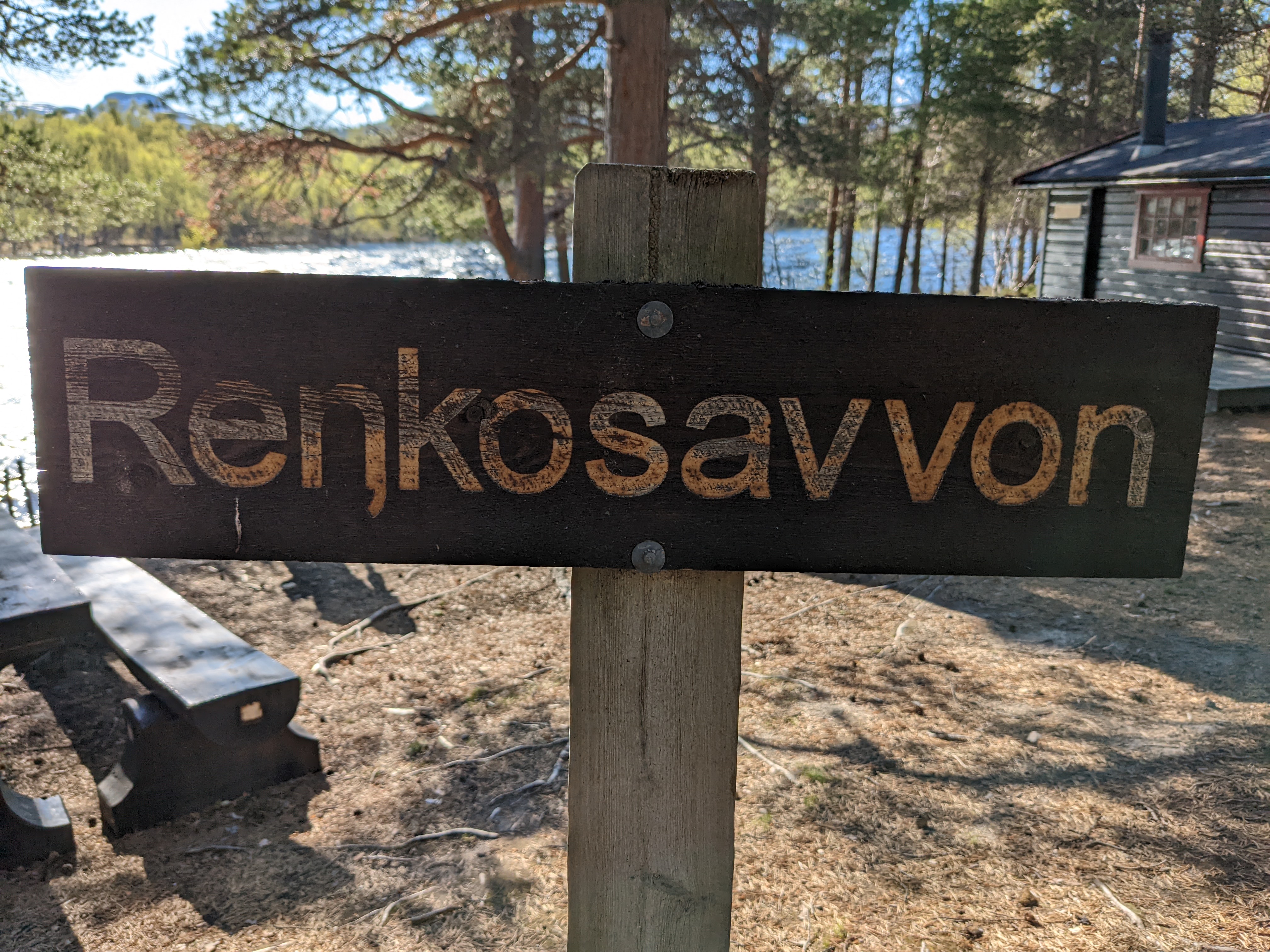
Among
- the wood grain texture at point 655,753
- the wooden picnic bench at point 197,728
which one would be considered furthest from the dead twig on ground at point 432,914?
the wood grain texture at point 655,753

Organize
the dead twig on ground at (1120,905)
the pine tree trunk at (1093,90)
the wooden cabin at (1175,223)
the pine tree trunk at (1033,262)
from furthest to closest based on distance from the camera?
the pine tree trunk at (1033,262)
the pine tree trunk at (1093,90)
the wooden cabin at (1175,223)
the dead twig on ground at (1120,905)

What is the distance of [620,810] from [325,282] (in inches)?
32.8

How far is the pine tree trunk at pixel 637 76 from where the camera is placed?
830 centimetres

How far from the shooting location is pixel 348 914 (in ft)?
10.4

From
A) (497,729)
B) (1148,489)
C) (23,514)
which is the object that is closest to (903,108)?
(23,514)

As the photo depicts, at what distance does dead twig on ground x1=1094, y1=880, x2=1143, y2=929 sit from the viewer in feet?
9.62

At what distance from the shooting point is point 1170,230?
14586 mm

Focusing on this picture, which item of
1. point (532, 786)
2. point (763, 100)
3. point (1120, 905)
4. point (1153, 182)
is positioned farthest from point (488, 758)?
point (1153, 182)

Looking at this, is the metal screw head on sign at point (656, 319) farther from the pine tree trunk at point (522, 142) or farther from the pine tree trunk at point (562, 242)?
the pine tree trunk at point (562, 242)

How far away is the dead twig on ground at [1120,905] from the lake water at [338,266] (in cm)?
273

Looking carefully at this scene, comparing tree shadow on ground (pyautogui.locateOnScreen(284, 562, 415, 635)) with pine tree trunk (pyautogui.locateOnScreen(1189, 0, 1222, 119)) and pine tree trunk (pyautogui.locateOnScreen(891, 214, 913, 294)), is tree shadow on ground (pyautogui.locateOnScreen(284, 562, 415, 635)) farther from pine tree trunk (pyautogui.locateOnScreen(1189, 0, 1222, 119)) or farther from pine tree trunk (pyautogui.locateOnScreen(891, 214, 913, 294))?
pine tree trunk (pyautogui.locateOnScreen(891, 214, 913, 294))

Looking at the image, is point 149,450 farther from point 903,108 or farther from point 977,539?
point 903,108

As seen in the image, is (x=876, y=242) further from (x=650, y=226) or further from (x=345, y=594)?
(x=650, y=226)

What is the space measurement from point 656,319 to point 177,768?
362 centimetres
